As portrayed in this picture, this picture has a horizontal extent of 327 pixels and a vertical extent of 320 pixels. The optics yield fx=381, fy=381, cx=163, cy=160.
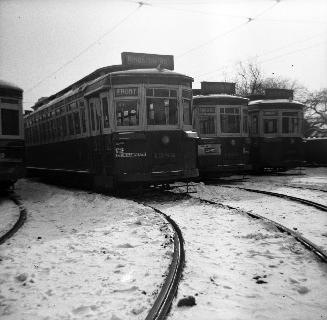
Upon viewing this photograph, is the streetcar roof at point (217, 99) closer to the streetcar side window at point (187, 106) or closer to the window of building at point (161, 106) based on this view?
the streetcar side window at point (187, 106)

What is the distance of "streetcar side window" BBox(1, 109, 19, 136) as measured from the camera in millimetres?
10016

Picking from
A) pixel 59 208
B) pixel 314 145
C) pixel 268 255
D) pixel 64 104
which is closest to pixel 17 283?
pixel 268 255

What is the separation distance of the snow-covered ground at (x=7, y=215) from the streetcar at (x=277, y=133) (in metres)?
10.8

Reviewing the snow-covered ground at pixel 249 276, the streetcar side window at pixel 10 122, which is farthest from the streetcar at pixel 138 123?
the snow-covered ground at pixel 249 276

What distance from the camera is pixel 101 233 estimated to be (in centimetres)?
554

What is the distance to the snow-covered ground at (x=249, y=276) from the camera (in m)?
2.94

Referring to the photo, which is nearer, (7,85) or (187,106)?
(187,106)

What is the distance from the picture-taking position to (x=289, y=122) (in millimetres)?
16391

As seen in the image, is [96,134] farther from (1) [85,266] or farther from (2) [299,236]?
(2) [299,236]

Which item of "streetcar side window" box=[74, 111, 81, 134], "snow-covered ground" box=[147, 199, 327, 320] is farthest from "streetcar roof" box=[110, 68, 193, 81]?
"snow-covered ground" box=[147, 199, 327, 320]

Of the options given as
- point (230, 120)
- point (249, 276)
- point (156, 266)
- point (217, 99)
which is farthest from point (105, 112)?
point (249, 276)

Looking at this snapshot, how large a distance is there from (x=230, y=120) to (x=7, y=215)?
8695mm

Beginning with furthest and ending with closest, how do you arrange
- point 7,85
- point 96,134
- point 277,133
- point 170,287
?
point 277,133 < point 96,134 < point 7,85 < point 170,287

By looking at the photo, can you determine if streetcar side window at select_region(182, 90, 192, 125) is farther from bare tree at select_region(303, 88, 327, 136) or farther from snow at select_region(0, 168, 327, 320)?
bare tree at select_region(303, 88, 327, 136)
